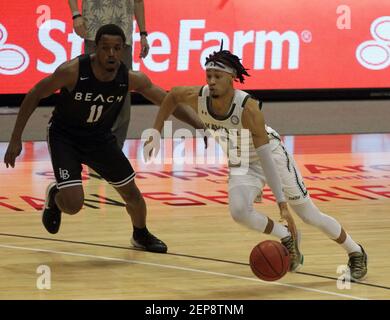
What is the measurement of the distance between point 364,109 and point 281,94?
1235mm

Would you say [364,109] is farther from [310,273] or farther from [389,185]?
[310,273]

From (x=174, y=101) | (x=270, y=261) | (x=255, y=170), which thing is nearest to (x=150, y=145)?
(x=174, y=101)

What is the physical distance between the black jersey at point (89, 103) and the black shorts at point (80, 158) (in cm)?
5

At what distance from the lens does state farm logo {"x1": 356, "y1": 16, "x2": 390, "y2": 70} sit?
15.2 meters

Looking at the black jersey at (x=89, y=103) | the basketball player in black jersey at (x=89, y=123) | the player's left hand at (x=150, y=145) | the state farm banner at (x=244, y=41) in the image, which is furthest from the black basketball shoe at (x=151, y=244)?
the state farm banner at (x=244, y=41)

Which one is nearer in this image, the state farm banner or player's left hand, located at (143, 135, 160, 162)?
player's left hand, located at (143, 135, 160, 162)

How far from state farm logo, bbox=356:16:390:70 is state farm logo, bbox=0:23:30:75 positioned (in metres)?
4.72

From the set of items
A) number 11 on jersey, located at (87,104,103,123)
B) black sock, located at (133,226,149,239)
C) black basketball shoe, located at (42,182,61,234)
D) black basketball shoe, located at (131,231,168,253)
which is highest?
number 11 on jersey, located at (87,104,103,123)

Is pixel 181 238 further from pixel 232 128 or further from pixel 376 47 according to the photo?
pixel 376 47

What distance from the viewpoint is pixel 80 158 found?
7852 mm

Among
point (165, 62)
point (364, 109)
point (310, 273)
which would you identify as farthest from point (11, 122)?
point (310, 273)

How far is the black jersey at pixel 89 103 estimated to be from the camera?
757 centimetres

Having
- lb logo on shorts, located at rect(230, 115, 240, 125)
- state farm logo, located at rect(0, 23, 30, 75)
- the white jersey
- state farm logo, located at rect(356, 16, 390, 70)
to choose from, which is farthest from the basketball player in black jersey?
state farm logo, located at rect(356, 16, 390, 70)

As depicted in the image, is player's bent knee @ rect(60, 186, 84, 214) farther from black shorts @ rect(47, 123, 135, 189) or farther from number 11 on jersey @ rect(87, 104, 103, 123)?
number 11 on jersey @ rect(87, 104, 103, 123)
